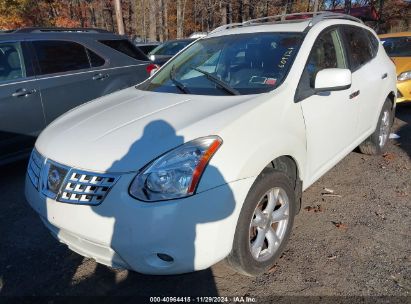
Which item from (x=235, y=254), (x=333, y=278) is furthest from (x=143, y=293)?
(x=333, y=278)

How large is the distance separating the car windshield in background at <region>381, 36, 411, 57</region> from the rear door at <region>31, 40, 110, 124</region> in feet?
20.7

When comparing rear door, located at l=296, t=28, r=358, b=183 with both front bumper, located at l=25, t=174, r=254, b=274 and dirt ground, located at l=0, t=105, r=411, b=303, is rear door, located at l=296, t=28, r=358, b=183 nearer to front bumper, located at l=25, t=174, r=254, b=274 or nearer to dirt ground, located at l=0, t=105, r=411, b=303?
dirt ground, located at l=0, t=105, r=411, b=303

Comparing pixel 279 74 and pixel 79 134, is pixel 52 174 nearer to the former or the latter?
pixel 79 134

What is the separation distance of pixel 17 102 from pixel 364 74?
12.9 feet

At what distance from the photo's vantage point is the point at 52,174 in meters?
2.43

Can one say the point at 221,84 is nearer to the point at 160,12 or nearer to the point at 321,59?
the point at 321,59

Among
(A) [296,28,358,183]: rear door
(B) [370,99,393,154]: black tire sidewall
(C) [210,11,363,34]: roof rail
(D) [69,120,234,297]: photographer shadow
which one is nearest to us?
(D) [69,120,234,297]: photographer shadow

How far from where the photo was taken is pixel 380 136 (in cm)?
486

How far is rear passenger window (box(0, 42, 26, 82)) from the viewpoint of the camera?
4562 millimetres

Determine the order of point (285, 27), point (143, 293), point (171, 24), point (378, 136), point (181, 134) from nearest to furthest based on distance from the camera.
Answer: point (181, 134), point (143, 293), point (285, 27), point (378, 136), point (171, 24)

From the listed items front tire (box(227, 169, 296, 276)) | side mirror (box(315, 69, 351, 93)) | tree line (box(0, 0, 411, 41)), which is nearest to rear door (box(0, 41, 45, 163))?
front tire (box(227, 169, 296, 276))

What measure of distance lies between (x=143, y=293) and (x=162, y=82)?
1905 mm

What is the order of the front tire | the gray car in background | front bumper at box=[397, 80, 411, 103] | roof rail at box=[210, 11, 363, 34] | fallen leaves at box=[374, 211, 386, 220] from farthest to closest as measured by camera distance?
front bumper at box=[397, 80, 411, 103] < the gray car in background < roof rail at box=[210, 11, 363, 34] < fallen leaves at box=[374, 211, 386, 220] < the front tire

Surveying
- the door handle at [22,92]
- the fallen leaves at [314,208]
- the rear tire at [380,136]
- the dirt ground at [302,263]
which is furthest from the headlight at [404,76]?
the door handle at [22,92]
